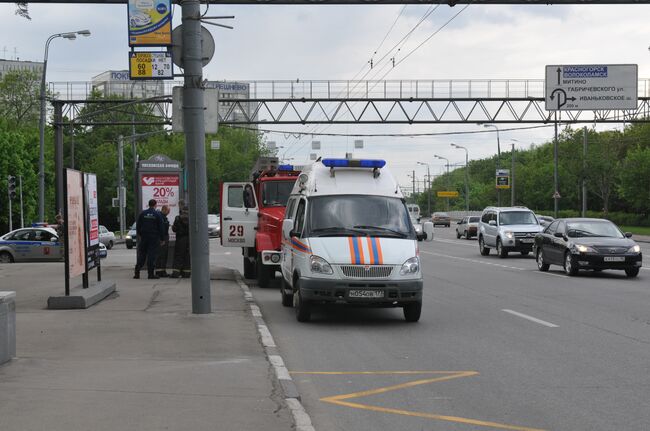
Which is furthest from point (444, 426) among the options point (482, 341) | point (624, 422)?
point (482, 341)

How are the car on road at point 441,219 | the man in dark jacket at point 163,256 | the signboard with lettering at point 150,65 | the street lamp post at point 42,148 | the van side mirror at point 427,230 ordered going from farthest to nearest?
1. the car on road at point 441,219
2. the street lamp post at point 42,148
3. the man in dark jacket at point 163,256
4. the signboard with lettering at point 150,65
5. the van side mirror at point 427,230

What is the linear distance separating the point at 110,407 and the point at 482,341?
19.5ft

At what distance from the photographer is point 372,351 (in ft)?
36.4

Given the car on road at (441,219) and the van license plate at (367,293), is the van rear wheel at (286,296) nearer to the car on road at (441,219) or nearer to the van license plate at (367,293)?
the van license plate at (367,293)

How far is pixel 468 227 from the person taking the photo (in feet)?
201

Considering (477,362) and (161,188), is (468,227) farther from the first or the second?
(477,362)

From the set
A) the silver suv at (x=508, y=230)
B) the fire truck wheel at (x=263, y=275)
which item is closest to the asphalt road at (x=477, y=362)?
the fire truck wheel at (x=263, y=275)

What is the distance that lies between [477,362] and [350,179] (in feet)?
18.4

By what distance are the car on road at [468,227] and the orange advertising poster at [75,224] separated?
151 ft

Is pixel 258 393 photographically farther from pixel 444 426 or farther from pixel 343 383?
pixel 444 426

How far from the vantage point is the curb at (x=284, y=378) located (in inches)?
277

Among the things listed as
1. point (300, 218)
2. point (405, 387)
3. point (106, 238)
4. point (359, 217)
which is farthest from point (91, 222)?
point (106, 238)

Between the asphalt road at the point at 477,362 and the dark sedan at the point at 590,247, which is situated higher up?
the dark sedan at the point at 590,247

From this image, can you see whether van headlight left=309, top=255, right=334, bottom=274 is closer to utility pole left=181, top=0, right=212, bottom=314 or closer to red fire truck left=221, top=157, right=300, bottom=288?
utility pole left=181, top=0, right=212, bottom=314
